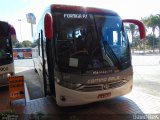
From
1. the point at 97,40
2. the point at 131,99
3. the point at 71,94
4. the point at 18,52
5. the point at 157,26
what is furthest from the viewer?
the point at 157,26

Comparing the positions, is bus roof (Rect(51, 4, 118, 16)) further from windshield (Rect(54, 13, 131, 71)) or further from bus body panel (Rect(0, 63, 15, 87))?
bus body panel (Rect(0, 63, 15, 87))

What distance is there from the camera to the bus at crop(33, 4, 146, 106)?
6816 millimetres

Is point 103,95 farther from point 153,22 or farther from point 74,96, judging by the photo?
point 153,22

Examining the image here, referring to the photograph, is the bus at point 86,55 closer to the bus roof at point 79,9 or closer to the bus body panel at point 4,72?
the bus roof at point 79,9

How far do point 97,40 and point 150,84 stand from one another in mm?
5295

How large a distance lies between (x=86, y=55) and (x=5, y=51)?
4977 mm

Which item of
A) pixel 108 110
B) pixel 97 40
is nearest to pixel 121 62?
pixel 97 40

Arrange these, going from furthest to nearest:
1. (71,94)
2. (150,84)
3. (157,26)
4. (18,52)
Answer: (157,26) → (18,52) → (150,84) → (71,94)

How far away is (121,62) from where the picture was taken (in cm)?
741

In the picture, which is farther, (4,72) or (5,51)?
(5,51)

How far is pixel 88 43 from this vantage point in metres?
7.16

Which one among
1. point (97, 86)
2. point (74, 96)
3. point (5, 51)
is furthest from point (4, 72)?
point (97, 86)

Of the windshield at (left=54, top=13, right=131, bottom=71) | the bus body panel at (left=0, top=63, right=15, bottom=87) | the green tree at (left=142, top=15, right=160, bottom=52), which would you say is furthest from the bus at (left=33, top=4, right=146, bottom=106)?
the green tree at (left=142, top=15, right=160, bottom=52)

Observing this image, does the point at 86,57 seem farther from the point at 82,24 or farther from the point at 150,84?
the point at 150,84
